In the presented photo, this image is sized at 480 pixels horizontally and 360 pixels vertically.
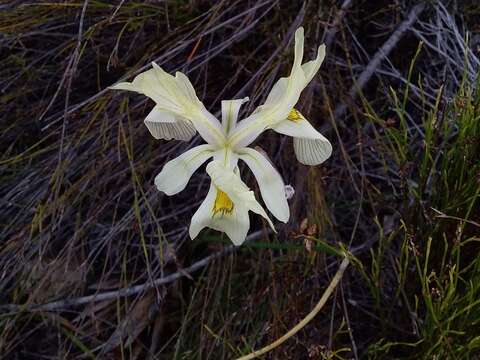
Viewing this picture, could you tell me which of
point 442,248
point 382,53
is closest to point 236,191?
point 442,248

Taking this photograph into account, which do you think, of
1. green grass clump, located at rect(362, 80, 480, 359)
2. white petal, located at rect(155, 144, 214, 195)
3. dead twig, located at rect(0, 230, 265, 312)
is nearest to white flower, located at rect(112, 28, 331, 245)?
white petal, located at rect(155, 144, 214, 195)

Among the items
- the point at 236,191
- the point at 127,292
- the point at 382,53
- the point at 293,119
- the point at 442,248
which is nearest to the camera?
the point at 236,191

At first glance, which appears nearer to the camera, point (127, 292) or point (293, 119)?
point (293, 119)

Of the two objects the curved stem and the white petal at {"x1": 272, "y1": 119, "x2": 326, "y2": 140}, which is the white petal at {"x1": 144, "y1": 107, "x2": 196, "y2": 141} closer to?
the white petal at {"x1": 272, "y1": 119, "x2": 326, "y2": 140}

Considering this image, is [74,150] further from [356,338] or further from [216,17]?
[356,338]

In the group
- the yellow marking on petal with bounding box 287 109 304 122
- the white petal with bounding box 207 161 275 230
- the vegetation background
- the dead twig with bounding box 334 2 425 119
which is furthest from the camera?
the dead twig with bounding box 334 2 425 119

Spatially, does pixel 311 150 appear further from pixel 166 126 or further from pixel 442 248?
pixel 442 248
